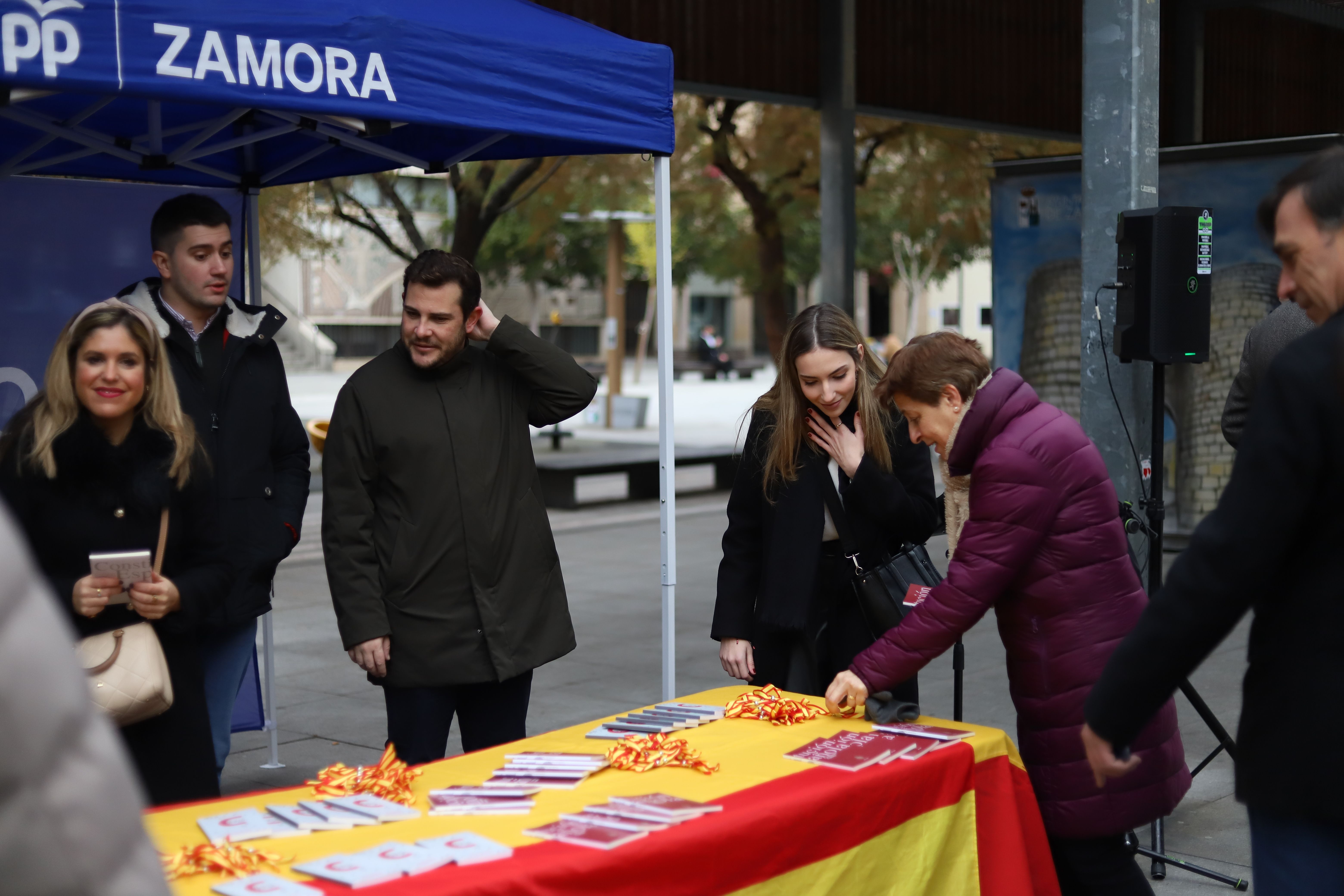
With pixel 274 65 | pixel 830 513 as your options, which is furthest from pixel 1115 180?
pixel 274 65

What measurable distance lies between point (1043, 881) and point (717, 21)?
351 inches

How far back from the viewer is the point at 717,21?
10.9 meters

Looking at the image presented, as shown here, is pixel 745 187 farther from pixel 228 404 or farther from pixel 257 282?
pixel 228 404

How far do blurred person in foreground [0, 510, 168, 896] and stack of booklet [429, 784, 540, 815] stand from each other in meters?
1.71

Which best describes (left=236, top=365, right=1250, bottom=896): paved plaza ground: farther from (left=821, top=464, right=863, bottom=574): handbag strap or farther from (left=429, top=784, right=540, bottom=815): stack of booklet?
(left=429, top=784, right=540, bottom=815): stack of booklet

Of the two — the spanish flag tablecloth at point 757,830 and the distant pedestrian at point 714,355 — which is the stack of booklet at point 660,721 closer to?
the spanish flag tablecloth at point 757,830

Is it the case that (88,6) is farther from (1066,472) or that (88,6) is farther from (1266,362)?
(1266,362)

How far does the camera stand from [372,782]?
2.81 m

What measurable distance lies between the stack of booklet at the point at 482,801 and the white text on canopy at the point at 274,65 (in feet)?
6.56

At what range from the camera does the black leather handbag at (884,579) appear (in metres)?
3.55

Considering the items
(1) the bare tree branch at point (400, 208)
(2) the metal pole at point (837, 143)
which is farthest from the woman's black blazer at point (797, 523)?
(1) the bare tree branch at point (400, 208)

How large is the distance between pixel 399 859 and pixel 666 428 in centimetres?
278

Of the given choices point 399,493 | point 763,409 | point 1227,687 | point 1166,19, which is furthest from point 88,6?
point 1166,19

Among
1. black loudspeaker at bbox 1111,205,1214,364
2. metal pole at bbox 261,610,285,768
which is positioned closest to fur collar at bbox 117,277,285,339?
metal pole at bbox 261,610,285,768
